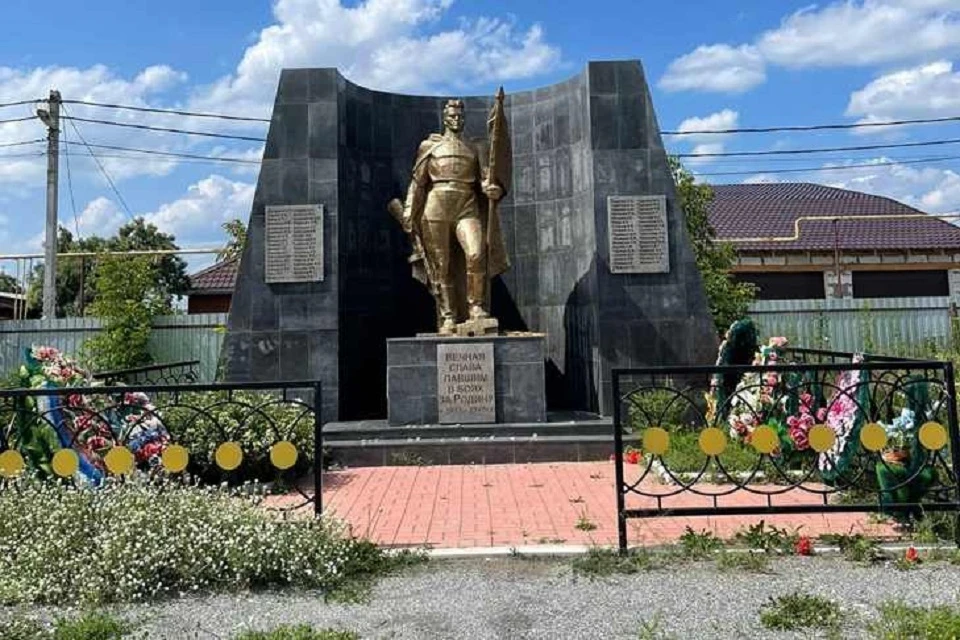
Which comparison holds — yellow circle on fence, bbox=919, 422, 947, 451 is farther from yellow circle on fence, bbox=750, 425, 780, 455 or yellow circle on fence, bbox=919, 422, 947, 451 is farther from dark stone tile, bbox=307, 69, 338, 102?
dark stone tile, bbox=307, 69, 338, 102

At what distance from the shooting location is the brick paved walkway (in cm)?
413

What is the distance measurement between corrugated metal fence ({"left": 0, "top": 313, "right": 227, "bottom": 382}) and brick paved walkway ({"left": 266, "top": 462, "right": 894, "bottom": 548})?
6255 millimetres

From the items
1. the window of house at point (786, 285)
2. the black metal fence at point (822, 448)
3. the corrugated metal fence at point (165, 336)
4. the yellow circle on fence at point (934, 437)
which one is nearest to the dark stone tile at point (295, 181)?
the corrugated metal fence at point (165, 336)

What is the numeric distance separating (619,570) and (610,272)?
5134 mm

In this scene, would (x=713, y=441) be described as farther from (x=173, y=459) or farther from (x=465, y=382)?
(x=465, y=382)

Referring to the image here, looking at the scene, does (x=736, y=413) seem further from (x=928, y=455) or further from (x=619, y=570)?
(x=619, y=570)

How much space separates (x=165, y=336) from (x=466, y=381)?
266 inches

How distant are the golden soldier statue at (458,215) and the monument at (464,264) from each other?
0.7 inches

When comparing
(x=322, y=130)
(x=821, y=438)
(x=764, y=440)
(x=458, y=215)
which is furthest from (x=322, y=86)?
(x=821, y=438)

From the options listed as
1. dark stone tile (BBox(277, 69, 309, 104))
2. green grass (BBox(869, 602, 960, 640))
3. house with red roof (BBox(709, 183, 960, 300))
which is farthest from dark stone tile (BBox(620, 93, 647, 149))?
house with red roof (BBox(709, 183, 960, 300))

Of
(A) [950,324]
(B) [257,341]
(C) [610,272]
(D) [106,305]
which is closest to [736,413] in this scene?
(C) [610,272]

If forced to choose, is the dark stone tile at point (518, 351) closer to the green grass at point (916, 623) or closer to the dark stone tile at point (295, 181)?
the dark stone tile at point (295, 181)

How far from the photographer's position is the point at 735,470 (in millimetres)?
5621

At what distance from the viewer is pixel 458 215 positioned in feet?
26.0
